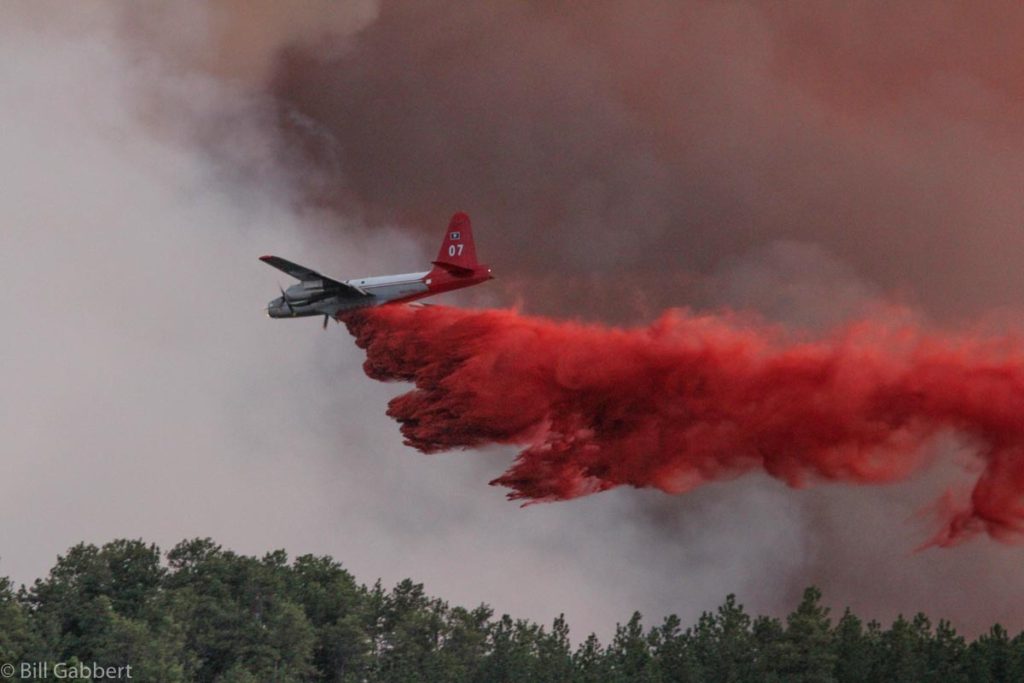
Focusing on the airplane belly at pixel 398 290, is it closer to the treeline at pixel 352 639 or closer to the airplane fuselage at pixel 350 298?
the airplane fuselage at pixel 350 298

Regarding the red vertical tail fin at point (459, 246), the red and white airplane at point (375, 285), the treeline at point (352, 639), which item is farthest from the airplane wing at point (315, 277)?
the treeline at point (352, 639)

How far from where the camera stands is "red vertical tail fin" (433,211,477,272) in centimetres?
8494

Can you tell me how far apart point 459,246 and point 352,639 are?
3545 cm

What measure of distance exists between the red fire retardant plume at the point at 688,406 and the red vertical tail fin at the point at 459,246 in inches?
132

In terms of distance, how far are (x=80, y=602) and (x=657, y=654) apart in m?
31.2

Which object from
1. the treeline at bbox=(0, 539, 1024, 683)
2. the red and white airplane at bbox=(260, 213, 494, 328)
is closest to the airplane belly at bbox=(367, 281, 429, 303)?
the red and white airplane at bbox=(260, 213, 494, 328)

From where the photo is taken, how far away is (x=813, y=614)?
104m

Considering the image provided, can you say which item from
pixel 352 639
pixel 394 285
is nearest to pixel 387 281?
pixel 394 285

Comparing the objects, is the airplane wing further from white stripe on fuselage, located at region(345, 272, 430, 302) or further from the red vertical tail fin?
the red vertical tail fin

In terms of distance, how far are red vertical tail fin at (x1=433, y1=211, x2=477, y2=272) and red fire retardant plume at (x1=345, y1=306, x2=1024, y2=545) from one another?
132 inches

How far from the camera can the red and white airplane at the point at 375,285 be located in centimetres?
8394

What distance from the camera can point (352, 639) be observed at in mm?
113625

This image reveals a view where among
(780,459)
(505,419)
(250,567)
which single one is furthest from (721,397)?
(250,567)

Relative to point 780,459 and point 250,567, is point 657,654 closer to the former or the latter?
point 250,567
